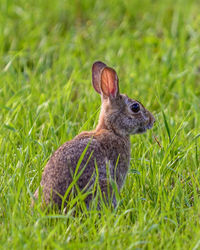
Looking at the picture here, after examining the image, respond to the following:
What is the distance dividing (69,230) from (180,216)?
0.86 meters

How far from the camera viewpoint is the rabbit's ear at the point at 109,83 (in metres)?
5.18

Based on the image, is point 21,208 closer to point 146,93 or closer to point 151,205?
point 151,205

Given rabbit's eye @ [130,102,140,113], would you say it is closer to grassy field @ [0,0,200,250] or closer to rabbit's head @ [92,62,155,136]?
rabbit's head @ [92,62,155,136]

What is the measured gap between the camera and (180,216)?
14.4 feet

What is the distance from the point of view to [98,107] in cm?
607

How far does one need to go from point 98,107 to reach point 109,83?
2.72 ft

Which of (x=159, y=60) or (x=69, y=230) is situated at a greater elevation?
(x=159, y=60)

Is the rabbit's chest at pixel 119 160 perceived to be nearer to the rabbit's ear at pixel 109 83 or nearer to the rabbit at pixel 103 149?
the rabbit at pixel 103 149

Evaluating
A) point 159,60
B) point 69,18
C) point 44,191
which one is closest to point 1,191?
point 44,191

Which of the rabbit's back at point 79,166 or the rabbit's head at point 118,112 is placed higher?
the rabbit's head at point 118,112

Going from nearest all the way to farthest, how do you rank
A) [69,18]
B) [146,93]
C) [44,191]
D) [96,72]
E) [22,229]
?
1. [22,229]
2. [44,191]
3. [96,72]
4. [146,93]
5. [69,18]

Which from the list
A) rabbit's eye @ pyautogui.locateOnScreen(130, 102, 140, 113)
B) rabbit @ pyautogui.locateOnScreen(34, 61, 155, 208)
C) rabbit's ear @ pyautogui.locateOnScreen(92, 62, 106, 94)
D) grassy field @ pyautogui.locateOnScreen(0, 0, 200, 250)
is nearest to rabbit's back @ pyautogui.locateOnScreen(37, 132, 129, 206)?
rabbit @ pyautogui.locateOnScreen(34, 61, 155, 208)

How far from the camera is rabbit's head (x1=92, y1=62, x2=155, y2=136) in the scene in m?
5.25

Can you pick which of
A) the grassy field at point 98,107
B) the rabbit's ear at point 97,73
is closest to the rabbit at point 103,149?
the rabbit's ear at point 97,73
